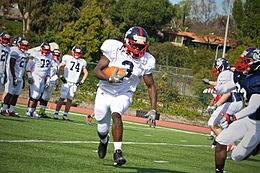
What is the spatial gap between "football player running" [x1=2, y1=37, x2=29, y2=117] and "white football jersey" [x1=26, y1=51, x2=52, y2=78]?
57cm

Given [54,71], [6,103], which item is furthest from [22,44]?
[54,71]

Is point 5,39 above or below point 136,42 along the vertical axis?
below

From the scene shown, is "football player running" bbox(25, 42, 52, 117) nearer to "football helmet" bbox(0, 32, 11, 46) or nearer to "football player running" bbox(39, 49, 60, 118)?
"football player running" bbox(39, 49, 60, 118)

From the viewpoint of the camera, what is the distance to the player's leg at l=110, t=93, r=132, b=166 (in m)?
8.25

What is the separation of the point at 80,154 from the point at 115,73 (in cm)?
178

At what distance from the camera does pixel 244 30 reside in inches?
2037

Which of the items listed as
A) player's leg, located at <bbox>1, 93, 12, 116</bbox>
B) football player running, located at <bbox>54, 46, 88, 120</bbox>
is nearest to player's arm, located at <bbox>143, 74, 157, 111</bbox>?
player's leg, located at <bbox>1, 93, 12, 116</bbox>

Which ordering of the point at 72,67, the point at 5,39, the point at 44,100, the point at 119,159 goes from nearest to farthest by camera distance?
the point at 119,159
the point at 5,39
the point at 44,100
the point at 72,67

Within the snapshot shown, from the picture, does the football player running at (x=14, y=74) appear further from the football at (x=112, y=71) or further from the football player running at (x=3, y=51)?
the football at (x=112, y=71)

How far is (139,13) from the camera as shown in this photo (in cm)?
6631

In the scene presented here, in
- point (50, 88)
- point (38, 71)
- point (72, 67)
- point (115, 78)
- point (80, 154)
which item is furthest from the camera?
point (72, 67)

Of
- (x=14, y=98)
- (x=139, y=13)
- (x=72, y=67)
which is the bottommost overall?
(x=14, y=98)

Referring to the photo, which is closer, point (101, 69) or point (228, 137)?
point (228, 137)

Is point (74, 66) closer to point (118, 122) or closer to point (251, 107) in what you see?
point (118, 122)
